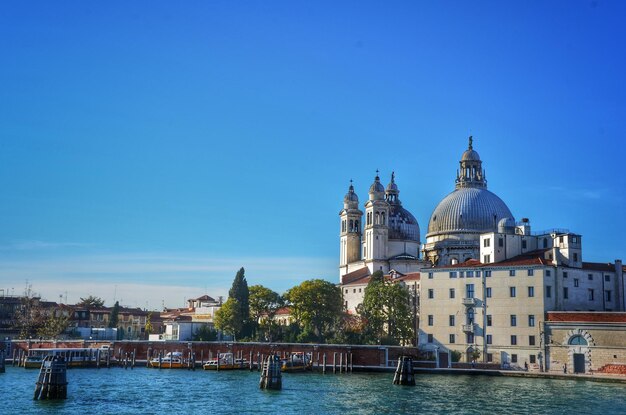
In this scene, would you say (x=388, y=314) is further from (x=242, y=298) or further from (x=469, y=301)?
(x=242, y=298)

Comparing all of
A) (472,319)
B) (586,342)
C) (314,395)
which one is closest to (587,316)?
(586,342)

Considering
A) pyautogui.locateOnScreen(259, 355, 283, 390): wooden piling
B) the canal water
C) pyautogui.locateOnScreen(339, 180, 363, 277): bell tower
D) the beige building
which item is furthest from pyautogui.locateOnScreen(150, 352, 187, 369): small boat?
pyautogui.locateOnScreen(339, 180, 363, 277): bell tower

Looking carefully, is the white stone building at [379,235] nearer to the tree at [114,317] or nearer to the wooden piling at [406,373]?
the tree at [114,317]

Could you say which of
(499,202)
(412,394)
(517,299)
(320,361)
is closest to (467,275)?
(517,299)

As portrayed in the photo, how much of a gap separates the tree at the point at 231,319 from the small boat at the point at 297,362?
56.4 feet

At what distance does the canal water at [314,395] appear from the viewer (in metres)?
43.4

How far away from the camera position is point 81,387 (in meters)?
54.0

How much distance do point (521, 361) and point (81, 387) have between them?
35198 millimetres

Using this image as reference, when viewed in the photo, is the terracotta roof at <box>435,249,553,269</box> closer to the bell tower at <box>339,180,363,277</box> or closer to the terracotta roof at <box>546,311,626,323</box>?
the terracotta roof at <box>546,311,626,323</box>

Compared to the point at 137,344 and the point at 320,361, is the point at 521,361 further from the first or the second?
the point at 137,344

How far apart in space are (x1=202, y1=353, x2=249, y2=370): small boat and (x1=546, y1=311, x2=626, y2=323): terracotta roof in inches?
1054

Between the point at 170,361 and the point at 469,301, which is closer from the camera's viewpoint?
the point at 469,301

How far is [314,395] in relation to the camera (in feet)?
164

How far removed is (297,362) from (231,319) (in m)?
19.7
